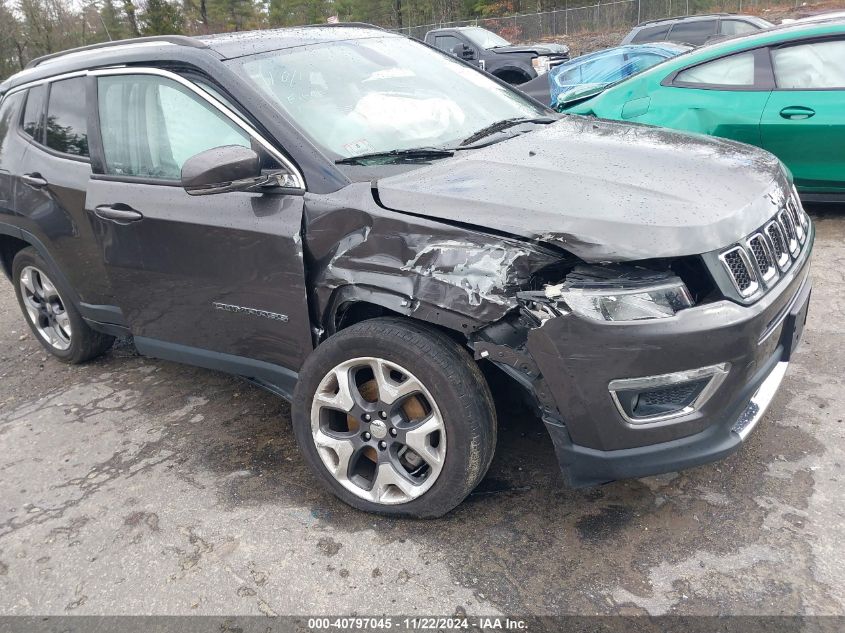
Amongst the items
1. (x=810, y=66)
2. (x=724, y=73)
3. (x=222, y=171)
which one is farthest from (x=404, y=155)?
(x=810, y=66)

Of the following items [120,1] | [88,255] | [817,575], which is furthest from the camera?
[120,1]

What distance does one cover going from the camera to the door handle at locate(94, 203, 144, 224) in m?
3.20

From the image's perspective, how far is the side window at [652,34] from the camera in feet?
43.5

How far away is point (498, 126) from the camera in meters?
3.28

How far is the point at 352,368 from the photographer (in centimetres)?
262

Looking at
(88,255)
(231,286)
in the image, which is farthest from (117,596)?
(88,255)

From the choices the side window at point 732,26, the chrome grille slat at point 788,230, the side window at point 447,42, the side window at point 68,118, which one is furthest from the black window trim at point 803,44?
the side window at point 447,42

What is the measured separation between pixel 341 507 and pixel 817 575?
1.69 metres

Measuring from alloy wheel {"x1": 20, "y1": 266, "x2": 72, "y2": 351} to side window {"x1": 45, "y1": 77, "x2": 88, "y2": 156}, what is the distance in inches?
36.3

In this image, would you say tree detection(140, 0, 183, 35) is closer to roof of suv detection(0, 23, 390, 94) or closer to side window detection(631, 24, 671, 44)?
side window detection(631, 24, 671, 44)

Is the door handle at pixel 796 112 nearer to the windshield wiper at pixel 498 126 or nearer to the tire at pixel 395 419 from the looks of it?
the windshield wiper at pixel 498 126

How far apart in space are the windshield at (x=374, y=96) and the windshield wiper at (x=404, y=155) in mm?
36

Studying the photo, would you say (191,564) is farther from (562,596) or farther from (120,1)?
(120,1)

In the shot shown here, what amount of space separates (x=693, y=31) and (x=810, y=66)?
9.33 metres
